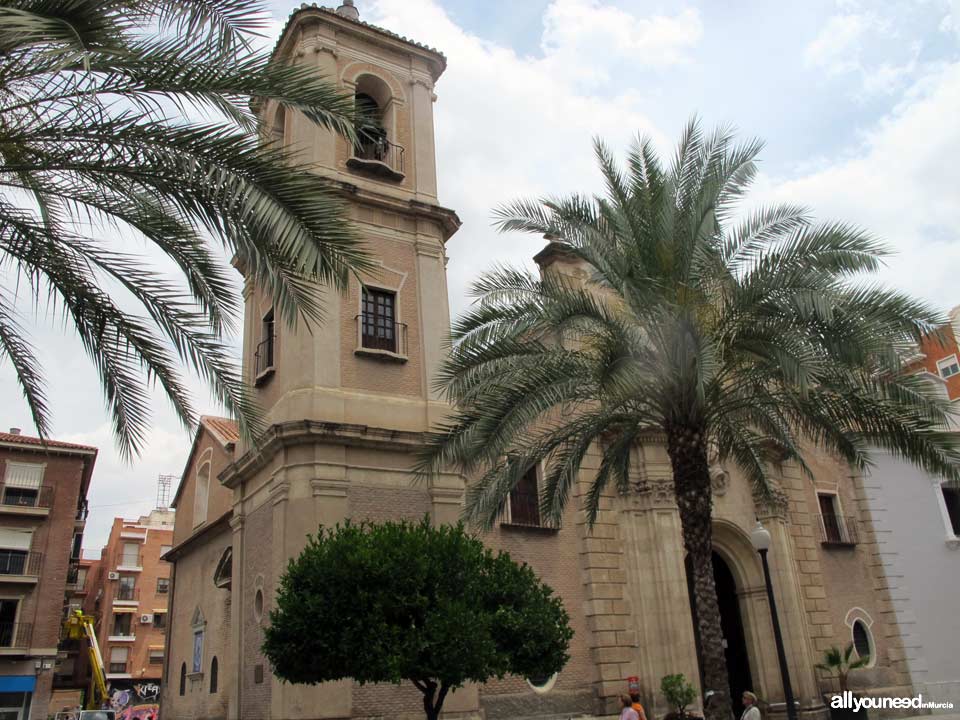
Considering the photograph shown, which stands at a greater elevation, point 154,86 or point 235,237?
point 154,86

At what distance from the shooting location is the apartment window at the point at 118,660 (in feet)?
178

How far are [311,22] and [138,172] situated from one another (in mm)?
13557

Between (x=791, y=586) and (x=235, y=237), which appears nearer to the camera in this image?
(x=235, y=237)

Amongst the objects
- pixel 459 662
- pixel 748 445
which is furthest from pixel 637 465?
pixel 459 662

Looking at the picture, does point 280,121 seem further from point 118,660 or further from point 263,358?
point 118,660

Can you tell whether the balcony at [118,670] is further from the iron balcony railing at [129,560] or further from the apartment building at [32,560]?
the apartment building at [32,560]

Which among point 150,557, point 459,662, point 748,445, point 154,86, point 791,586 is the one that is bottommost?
point 459,662

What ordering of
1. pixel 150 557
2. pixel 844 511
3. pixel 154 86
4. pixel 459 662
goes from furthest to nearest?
1. pixel 150 557
2. pixel 844 511
3. pixel 459 662
4. pixel 154 86

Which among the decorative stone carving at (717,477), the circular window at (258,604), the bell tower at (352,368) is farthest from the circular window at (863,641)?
the circular window at (258,604)

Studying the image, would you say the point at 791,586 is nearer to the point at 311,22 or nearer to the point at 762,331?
the point at 762,331

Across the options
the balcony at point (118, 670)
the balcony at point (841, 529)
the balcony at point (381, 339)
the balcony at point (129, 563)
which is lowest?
the balcony at point (118, 670)

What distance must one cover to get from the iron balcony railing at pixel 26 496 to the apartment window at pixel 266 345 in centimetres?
2040

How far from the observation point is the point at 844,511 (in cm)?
2492

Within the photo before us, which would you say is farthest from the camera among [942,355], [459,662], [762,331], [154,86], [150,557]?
[150,557]
